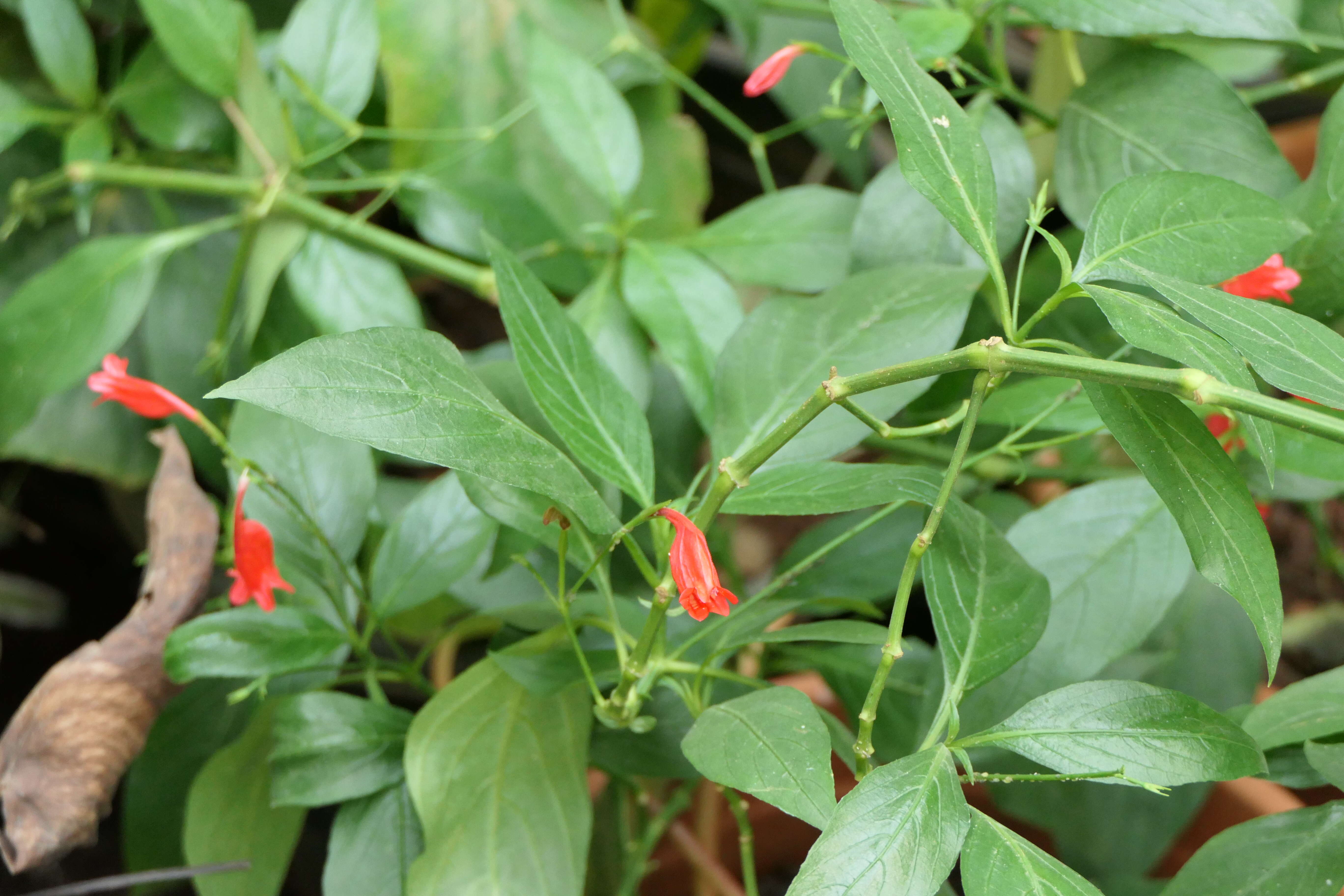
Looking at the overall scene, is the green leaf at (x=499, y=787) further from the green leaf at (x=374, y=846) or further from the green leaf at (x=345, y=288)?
the green leaf at (x=345, y=288)

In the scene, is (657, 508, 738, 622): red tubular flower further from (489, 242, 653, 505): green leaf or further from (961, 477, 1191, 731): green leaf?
(961, 477, 1191, 731): green leaf

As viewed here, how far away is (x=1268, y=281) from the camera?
367 millimetres

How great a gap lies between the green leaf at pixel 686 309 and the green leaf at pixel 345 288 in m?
0.13

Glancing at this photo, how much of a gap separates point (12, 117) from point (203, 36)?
0.12 m

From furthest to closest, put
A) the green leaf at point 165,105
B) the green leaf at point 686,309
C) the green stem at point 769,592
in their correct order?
1. the green leaf at point 165,105
2. the green leaf at point 686,309
3. the green stem at point 769,592

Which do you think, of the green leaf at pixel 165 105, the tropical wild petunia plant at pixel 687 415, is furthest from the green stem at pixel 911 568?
the green leaf at pixel 165 105

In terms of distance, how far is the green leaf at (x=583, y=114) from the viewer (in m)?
0.51

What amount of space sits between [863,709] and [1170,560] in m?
0.20

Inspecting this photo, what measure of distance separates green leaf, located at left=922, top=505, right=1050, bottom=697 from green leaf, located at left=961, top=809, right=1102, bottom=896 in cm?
5

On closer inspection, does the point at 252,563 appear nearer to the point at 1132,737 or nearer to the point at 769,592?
the point at 769,592

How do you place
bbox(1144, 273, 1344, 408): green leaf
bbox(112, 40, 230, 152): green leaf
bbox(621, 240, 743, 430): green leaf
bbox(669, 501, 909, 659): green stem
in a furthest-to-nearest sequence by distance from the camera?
bbox(112, 40, 230, 152): green leaf
bbox(621, 240, 743, 430): green leaf
bbox(669, 501, 909, 659): green stem
bbox(1144, 273, 1344, 408): green leaf

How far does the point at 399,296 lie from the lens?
53 centimetres

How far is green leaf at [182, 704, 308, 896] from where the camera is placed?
1.37ft

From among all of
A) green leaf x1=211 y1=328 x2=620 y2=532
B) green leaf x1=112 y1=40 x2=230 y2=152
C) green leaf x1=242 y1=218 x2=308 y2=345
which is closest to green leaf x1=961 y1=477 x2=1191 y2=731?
green leaf x1=211 y1=328 x2=620 y2=532
